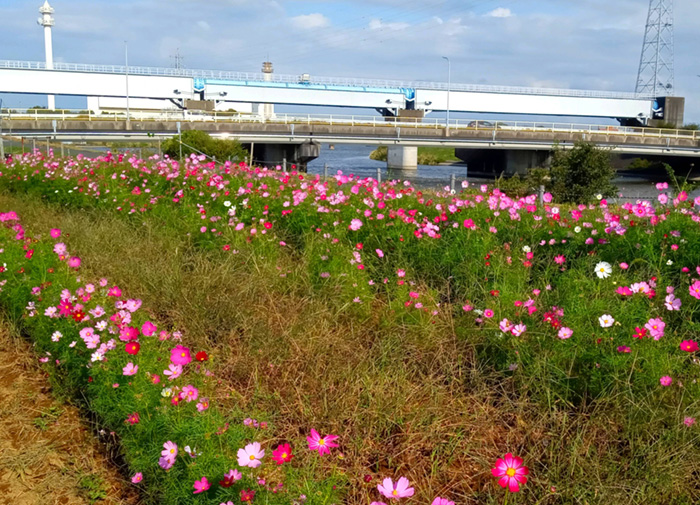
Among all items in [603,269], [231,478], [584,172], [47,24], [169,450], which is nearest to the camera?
[231,478]

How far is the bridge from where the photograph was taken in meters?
34.4

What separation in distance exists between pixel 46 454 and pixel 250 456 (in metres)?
1.43

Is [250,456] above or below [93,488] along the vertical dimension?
above

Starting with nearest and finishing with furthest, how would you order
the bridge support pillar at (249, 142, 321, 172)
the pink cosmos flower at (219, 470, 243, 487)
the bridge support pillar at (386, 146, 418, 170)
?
the pink cosmos flower at (219, 470, 243, 487) < the bridge support pillar at (249, 142, 321, 172) < the bridge support pillar at (386, 146, 418, 170)

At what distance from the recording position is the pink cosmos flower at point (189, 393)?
2.85m

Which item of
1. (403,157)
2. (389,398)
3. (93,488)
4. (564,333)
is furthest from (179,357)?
(403,157)

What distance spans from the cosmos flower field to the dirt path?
14 cm

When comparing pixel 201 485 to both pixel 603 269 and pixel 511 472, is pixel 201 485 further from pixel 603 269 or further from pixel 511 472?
pixel 603 269

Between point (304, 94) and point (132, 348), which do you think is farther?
point (304, 94)

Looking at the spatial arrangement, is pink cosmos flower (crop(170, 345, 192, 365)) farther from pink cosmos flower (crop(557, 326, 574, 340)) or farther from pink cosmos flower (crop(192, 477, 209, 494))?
pink cosmos flower (crop(557, 326, 574, 340))

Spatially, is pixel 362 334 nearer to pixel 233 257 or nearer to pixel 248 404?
pixel 248 404

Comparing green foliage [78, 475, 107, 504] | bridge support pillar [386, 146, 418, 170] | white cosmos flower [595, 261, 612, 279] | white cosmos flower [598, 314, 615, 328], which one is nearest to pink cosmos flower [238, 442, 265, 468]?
green foliage [78, 475, 107, 504]

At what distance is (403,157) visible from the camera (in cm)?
4831

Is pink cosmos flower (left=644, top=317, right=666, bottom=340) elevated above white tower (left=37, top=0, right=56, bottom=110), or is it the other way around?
white tower (left=37, top=0, right=56, bottom=110)
